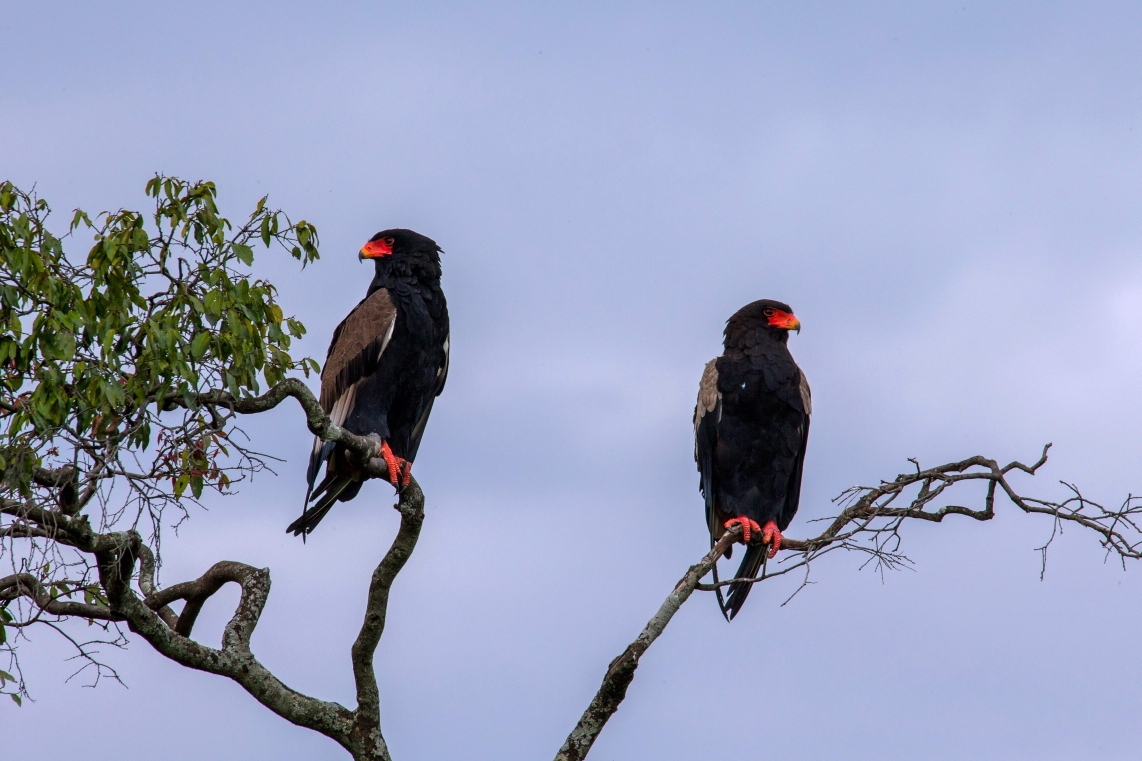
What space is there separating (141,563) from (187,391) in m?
1.22

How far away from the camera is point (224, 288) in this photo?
4.91m

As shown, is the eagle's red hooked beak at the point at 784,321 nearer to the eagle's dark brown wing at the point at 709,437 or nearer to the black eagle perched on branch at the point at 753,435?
the black eagle perched on branch at the point at 753,435

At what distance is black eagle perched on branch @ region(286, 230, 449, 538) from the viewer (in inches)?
256

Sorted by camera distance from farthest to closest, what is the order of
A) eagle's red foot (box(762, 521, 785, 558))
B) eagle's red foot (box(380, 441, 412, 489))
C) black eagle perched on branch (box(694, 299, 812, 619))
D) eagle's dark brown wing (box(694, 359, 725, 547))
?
eagle's dark brown wing (box(694, 359, 725, 547)) → black eagle perched on branch (box(694, 299, 812, 619)) → eagle's red foot (box(762, 521, 785, 558)) → eagle's red foot (box(380, 441, 412, 489))

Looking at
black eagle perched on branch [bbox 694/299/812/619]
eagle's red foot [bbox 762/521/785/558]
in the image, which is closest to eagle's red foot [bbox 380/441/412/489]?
black eagle perched on branch [bbox 694/299/812/619]

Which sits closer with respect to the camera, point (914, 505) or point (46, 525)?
point (46, 525)

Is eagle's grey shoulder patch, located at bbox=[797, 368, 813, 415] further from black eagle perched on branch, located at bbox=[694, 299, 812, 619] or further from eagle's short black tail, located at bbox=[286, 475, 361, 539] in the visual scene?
eagle's short black tail, located at bbox=[286, 475, 361, 539]

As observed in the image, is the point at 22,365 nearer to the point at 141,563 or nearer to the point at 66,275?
the point at 66,275

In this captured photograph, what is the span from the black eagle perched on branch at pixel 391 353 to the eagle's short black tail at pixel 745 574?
1.97 metres

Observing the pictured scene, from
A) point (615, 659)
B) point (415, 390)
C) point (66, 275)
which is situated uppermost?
point (415, 390)

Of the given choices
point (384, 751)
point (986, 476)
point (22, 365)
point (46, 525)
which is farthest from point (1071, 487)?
point (22, 365)

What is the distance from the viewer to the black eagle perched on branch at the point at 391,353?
6504 mm

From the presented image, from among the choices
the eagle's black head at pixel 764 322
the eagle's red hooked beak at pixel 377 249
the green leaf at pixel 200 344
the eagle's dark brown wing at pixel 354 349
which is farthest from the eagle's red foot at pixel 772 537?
the green leaf at pixel 200 344

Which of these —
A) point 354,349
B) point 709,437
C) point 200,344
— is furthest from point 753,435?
point 200,344
